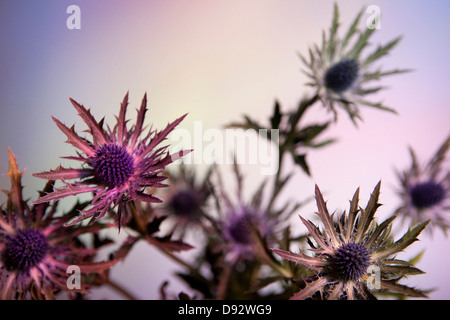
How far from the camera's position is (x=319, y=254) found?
1009 millimetres

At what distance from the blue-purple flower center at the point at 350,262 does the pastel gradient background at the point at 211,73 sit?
0.55 m

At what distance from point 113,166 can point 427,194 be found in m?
1.25

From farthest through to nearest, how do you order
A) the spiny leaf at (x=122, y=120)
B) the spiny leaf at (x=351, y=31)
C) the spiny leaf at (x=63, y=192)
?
the spiny leaf at (x=351, y=31) → the spiny leaf at (x=122, y=120) → the spiny leaf at (x=63, y=192)

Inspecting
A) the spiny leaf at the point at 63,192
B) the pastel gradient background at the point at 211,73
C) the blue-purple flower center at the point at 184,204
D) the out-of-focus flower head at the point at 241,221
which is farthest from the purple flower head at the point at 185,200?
the spiny leaf at the point at 63,192

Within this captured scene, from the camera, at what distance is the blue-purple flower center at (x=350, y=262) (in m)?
0.98

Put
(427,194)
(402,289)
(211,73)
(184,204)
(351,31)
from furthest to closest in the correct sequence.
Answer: (211,73), (184,204), (427,194), (351,31), (402,289)

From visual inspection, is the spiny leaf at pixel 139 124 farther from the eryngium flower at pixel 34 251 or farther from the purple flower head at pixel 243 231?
the purple flower head at pixel 243 231

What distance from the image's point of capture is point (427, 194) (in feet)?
4.61

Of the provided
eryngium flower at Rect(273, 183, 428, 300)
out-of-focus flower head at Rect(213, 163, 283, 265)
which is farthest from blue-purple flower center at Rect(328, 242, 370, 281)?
out-of-focus flower head at Rect(213, 163, 283, 265)

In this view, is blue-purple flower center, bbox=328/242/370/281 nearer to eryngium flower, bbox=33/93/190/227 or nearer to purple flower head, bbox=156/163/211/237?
eryngium flower, bbox=33/93/190/227

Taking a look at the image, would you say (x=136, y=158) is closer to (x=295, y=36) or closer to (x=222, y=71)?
(x=222, y=71)

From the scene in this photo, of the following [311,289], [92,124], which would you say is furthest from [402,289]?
[92,124]

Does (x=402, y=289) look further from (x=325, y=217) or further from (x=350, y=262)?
(x=325, y=217)

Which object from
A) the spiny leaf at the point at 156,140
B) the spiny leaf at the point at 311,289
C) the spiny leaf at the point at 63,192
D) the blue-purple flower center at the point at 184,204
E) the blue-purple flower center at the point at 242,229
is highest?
the spiny leaf at the point at 156,140
